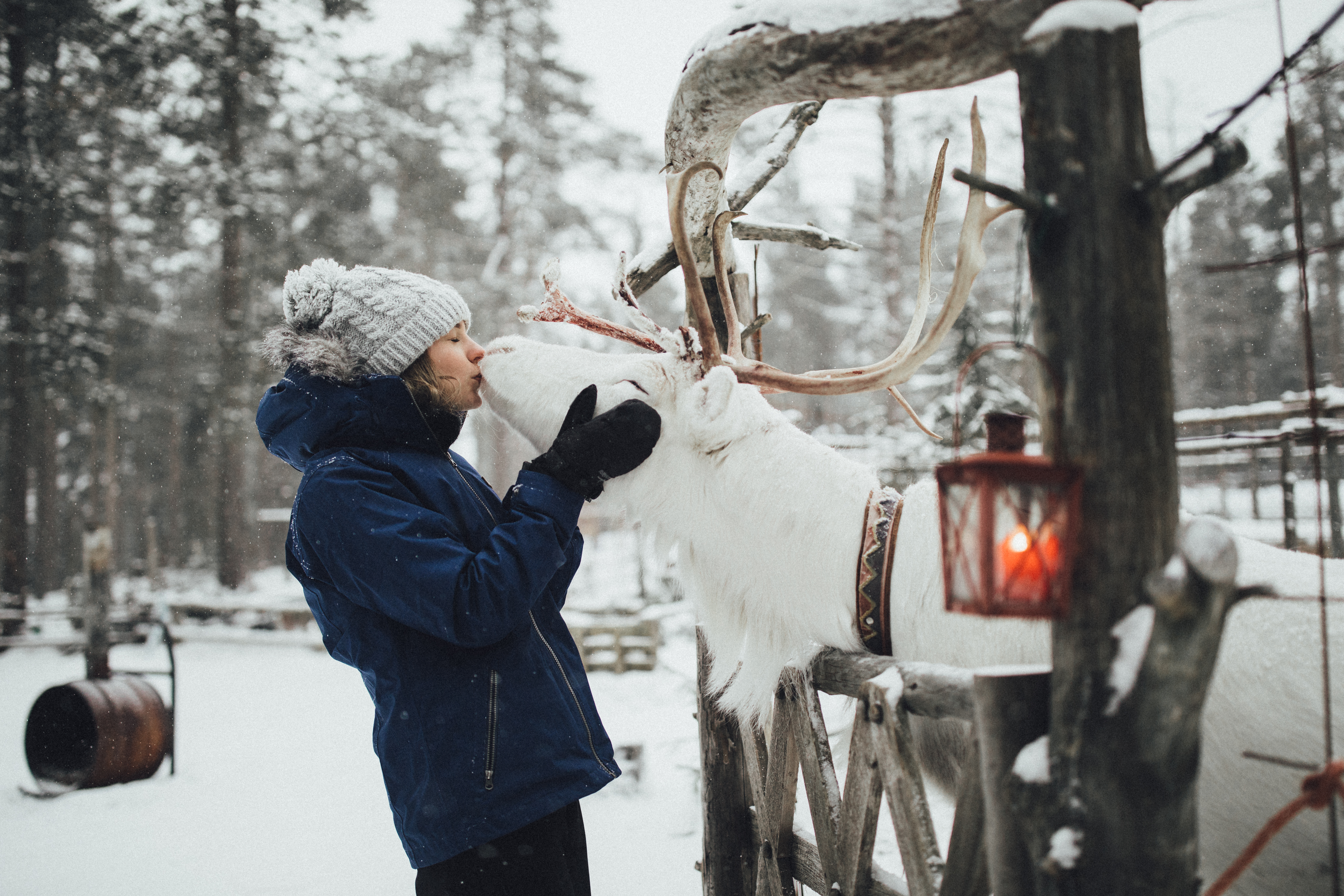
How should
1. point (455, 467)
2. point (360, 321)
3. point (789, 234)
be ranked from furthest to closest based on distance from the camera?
point (789, 234) < point (455, 467) < point (360, 321)

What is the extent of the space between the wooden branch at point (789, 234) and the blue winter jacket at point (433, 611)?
1.88 metres

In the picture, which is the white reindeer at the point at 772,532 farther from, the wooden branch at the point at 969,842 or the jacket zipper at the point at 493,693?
the wooden branch at the point at 969,842

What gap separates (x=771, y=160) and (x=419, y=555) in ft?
7.74

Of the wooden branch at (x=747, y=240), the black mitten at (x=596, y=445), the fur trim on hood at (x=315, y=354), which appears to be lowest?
the black mitten at (x=596, y=445)

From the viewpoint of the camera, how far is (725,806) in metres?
2.67

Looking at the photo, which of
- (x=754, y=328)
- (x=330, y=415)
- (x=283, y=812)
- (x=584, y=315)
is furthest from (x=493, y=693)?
(x=283, y=812)

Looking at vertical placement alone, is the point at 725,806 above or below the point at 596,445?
below

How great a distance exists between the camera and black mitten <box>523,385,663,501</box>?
1.78 m

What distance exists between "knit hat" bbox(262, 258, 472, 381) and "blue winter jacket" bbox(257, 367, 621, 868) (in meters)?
0.08

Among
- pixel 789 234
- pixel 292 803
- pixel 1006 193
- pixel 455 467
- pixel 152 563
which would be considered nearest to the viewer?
pixel 1006 193

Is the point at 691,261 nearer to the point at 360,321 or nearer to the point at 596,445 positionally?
the point at 596,445

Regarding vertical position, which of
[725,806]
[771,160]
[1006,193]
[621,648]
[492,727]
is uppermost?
[771,160]

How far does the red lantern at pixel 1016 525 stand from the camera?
107 cm

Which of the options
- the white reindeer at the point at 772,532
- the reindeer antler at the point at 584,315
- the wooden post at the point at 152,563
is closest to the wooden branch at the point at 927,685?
the white reindeer at the point at 772,532
